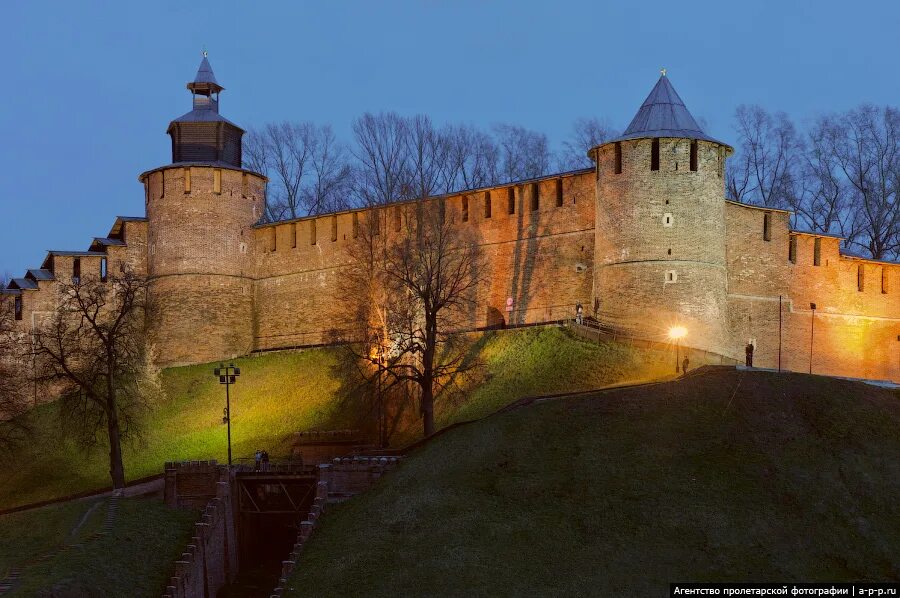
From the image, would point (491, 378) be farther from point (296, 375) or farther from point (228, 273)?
point (228, 273)

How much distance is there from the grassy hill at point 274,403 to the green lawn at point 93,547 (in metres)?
6.30

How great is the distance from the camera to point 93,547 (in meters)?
34.4

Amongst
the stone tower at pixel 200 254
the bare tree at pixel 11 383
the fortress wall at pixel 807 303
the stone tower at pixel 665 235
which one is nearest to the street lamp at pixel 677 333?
the stone tower at pixel 665 235

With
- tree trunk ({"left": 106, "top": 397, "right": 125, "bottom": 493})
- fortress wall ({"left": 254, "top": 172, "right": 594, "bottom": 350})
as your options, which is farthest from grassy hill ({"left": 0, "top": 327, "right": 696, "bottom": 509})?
tree trunk ({"left": 106, "top": 397, "right": 125, "bottom": 493})

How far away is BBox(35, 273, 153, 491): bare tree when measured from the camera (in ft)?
139

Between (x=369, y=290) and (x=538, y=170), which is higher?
(x=538, y=170)

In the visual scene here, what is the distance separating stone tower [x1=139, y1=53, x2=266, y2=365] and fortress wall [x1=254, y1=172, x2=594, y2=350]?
158 centimetres

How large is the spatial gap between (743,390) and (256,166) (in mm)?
46874

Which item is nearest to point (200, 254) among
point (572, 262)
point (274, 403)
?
point (274, 403)

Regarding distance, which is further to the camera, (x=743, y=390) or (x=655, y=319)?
(x=655, y=319)

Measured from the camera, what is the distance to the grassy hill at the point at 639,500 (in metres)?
28.0

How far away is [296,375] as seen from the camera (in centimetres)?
5088

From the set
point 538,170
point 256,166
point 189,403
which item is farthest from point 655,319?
point 256,166

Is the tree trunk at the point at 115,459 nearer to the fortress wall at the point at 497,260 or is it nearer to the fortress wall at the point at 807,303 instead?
the fortress wall at the point at 497,260
